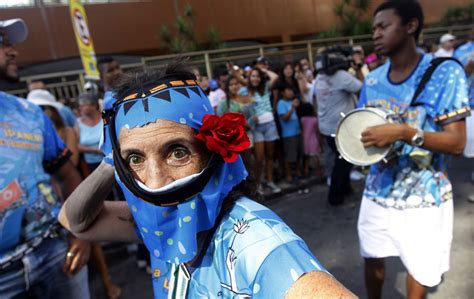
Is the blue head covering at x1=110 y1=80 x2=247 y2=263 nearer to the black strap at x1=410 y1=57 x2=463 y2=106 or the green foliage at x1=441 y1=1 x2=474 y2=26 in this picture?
the black strap at x1=410 y1=57 x2=463 y2=106

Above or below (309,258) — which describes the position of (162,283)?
below

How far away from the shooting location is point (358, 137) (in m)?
2.18

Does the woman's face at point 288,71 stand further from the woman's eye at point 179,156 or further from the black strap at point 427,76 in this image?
the woman's eye at point 179,156

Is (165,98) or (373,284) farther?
(373,284)

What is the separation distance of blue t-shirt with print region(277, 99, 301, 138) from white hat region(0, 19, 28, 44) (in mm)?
4092

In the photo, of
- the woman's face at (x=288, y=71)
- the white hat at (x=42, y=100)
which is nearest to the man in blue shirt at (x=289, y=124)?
the woman's face at (x=288, y=71)

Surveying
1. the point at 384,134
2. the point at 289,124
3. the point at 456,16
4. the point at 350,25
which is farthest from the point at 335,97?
the point at 456,16

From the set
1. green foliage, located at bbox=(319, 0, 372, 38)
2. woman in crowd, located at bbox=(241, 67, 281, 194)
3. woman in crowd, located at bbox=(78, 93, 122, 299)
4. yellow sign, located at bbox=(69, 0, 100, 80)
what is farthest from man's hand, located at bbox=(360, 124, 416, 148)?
green foliage, located at bbox=(319, 0, 372, 38)

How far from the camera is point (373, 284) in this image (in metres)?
2.27

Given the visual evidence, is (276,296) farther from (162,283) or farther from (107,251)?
(107,251)

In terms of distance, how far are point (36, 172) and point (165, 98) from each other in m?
1.15

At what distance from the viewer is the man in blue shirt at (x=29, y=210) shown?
5.65 ft

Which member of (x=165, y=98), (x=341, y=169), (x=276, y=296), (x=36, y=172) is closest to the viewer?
(x=276, y=296)

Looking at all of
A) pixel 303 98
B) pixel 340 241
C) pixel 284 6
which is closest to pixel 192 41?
pixel 303 98
